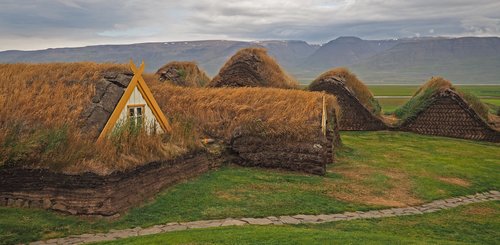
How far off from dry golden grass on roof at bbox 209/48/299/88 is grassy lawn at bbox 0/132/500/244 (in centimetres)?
587

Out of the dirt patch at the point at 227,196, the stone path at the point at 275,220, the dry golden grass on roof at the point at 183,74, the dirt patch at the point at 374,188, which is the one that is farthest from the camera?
the dry golden grass on roof at the point at 183,74

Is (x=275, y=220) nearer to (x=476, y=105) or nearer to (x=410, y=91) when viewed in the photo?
(x=476, y=105)

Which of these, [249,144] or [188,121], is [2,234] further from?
[249,144]

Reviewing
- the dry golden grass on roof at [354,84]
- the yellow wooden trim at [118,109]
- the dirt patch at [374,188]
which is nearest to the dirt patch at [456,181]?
the dirt patch at [374,188]

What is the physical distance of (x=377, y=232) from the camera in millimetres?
10453

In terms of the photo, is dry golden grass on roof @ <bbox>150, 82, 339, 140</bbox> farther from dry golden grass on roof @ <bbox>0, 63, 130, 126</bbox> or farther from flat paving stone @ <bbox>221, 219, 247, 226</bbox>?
flat paving stone @ <bbox>221, 219, 247, 226</bbox>

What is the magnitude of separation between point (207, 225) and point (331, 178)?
622 cm

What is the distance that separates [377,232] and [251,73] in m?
15.4

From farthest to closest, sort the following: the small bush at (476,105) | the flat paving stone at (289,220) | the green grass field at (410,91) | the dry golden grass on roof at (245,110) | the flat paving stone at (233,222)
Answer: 1. the green grass field at (410,91)
2. the small bush at (476,105)
3. the dry golden grass on roof at (245,110)
4. the flat paving stone at (289,220)
5. the flat paving stone at (233,222)

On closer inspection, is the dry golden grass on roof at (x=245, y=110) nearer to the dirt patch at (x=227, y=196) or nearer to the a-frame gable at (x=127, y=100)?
the a-frame gable at (x=127, y=100)

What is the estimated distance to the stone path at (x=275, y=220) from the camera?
9625mm

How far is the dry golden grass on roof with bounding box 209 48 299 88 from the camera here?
24.8 metres

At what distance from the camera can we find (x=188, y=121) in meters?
15.8

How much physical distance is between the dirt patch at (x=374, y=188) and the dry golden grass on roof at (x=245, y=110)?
2.05 m
